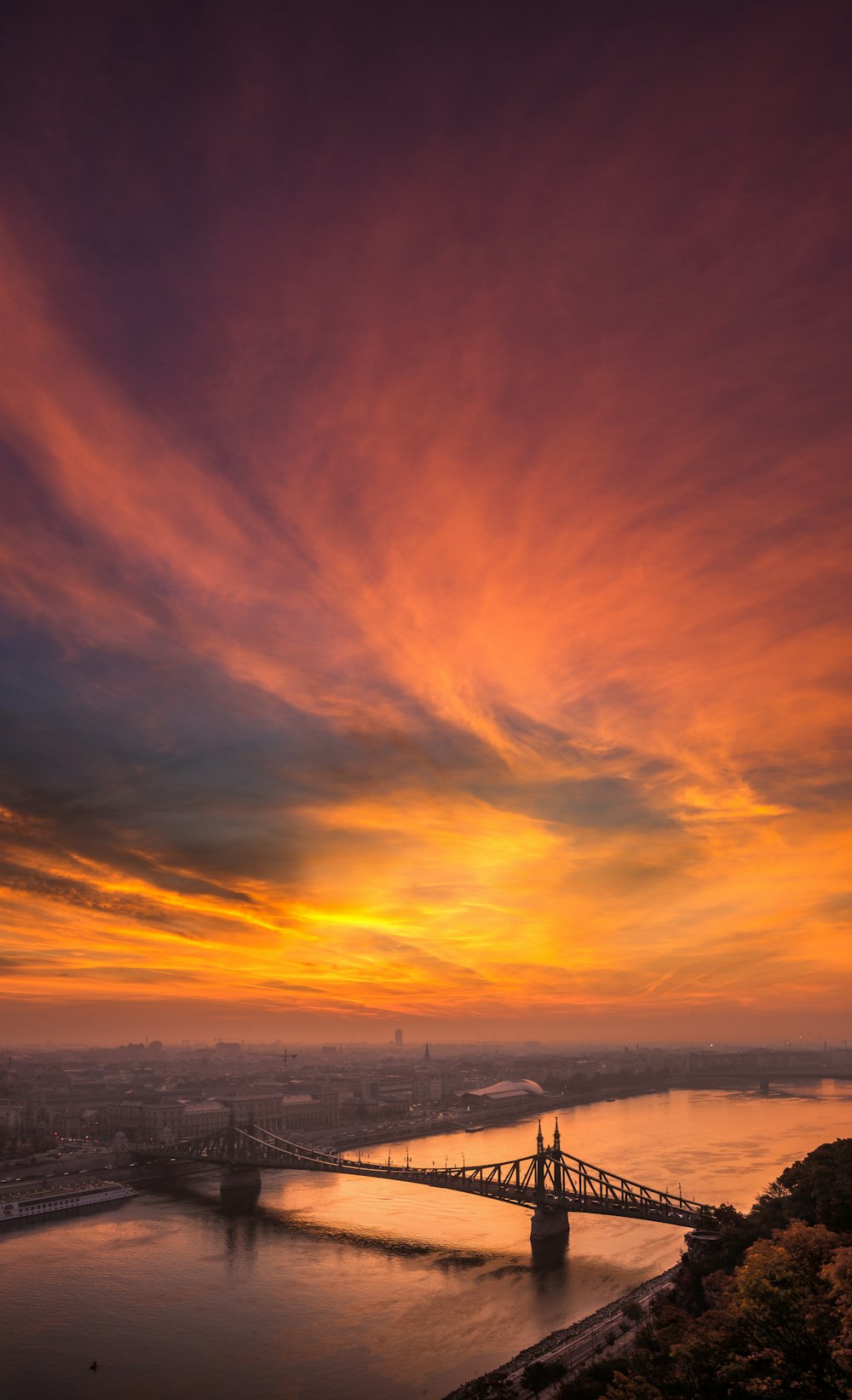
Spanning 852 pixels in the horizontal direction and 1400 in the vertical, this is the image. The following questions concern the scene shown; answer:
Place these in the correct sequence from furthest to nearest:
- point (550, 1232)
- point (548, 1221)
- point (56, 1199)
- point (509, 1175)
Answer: point (56, 1199)
point (509, 1175)
point (548, 1221)
point (550, 1232)

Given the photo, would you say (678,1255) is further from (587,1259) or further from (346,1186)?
(346,1186)

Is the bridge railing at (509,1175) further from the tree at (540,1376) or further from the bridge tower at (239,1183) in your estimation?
the tree at (540,1376)

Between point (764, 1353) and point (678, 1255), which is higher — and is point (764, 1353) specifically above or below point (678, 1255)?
above

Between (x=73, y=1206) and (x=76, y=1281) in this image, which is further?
(x=73, y=1206)

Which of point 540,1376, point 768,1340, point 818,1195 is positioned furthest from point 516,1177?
point 768,1340

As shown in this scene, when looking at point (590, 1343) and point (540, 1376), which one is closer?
point (540, 1376)

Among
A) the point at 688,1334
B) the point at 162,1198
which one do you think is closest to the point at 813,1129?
the point at 162,1198

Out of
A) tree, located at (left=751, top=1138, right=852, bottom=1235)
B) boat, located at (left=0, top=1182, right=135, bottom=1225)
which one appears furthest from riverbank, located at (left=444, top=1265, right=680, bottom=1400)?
boat, located at (left=0, top=1182, right=135, bottom=1225)

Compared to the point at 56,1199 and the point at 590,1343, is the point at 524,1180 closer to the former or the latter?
the point at 56,1199
